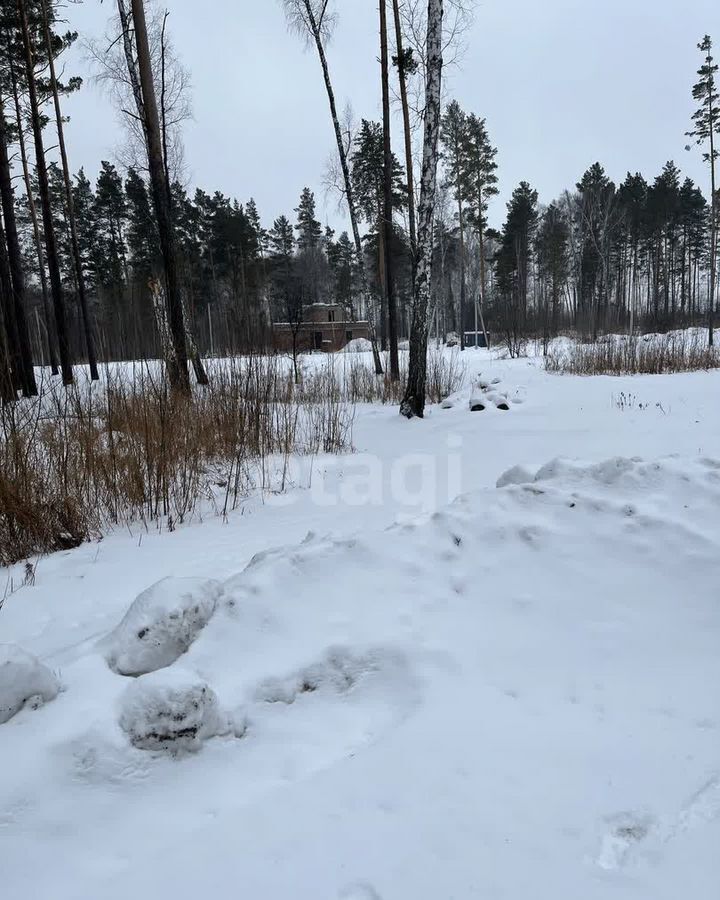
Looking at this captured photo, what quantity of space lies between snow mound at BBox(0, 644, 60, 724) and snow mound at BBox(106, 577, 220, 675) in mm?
199

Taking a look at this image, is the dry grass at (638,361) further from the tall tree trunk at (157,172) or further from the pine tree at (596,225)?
the pine tree at (596,225)

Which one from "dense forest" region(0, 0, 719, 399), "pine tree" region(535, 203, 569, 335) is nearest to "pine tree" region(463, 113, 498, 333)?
"dense forest" region(0, 0, 719, 399)

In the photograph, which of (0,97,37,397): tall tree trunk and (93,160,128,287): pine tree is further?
(93,160,128,287): pine tree

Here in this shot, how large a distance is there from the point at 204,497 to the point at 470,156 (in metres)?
26.3

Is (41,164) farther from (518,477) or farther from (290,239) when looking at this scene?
(290,239)

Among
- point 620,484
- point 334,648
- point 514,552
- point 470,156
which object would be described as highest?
point 470,156

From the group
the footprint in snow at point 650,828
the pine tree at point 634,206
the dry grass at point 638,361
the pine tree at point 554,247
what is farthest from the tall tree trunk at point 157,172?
the pine tree at point 634,206

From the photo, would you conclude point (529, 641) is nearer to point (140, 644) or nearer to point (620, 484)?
point (620, 484)

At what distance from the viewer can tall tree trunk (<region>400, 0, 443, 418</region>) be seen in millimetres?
6203

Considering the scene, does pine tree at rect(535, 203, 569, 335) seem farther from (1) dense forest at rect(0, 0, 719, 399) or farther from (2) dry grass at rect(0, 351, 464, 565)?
(2) dry grass at rect(0, 351, 464, 565)

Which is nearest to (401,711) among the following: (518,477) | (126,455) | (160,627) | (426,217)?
(160,627)

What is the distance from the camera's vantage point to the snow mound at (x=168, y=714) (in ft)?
4.31

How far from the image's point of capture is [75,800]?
117cm

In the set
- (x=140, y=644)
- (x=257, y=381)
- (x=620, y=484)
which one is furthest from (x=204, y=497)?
(x=620, y=484)
